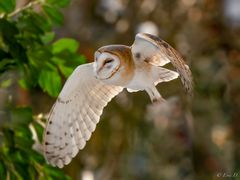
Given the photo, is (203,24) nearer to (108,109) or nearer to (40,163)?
(108,109)

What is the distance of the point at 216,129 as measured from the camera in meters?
3.85

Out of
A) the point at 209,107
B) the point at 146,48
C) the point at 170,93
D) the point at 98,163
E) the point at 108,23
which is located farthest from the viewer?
the point at 108,23

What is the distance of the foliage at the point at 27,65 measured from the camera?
150 centimetres

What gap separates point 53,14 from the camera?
164 centimetres

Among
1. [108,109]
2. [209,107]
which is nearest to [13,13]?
[209,107]

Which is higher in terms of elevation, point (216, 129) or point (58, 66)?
point (58, 66)

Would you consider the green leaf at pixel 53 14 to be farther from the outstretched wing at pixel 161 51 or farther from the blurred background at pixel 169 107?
the blurred background at pixel 169 107

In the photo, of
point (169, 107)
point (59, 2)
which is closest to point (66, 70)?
point (59, 2)

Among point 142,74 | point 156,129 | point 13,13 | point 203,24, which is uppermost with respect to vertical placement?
point 13,13

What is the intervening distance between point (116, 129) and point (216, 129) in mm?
575

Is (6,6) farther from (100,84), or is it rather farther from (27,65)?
(100,84)

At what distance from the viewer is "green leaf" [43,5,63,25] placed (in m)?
1.63

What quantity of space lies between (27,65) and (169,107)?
2722 millimetres

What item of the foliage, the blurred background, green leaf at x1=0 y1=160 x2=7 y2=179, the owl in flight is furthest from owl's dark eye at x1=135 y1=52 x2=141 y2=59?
the blurred background
